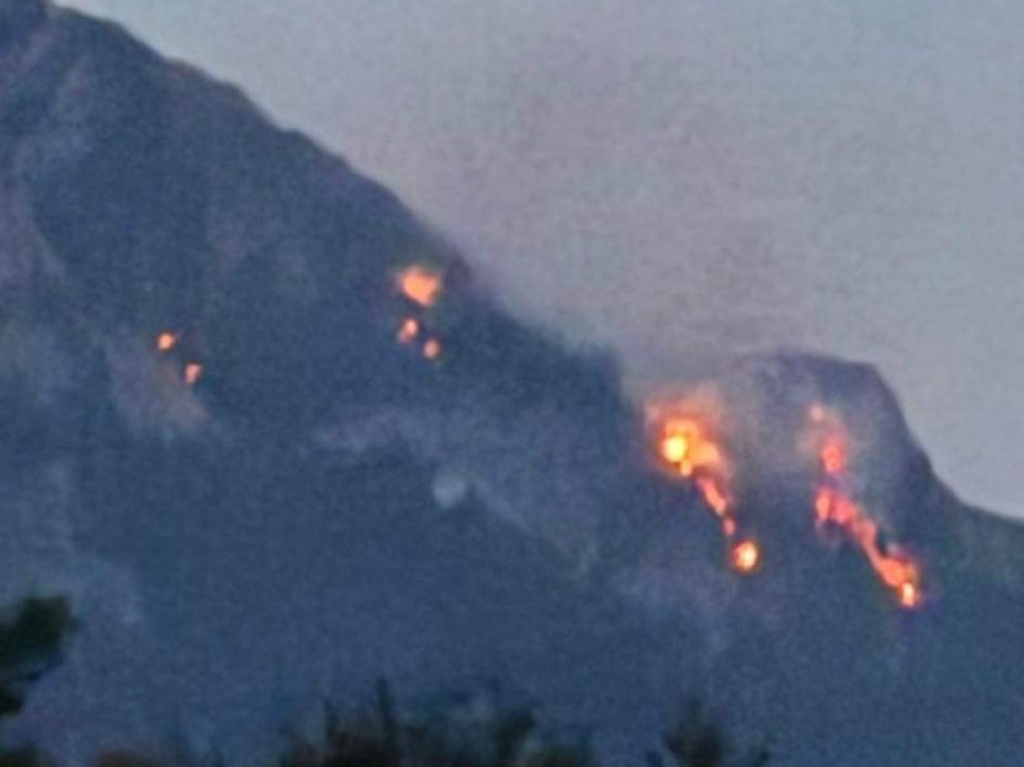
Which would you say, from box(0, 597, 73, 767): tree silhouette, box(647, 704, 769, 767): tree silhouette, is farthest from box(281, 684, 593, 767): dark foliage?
box(0, 597, 73, 767): tree silhouette

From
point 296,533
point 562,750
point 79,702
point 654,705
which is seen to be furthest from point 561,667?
point 562,750

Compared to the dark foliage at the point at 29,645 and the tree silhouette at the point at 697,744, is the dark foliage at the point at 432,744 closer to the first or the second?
the tree silhouette at the point at 697,744

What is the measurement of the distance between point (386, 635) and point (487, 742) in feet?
217

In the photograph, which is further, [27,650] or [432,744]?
[432,744]

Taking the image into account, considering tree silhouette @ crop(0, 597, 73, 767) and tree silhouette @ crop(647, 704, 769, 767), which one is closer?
tree silhouette @ crop(0, 597, 73, 767)

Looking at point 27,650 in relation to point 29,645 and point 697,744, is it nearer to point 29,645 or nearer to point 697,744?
point 29,645

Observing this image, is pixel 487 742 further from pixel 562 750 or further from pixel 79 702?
pixel 79 702

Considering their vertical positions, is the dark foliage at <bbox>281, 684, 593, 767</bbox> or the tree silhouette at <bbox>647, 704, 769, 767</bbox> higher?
the dark foliage at <bbox>281, 684, 593, 767</bbox>

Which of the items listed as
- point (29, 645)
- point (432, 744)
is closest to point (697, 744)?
point (432, 744)

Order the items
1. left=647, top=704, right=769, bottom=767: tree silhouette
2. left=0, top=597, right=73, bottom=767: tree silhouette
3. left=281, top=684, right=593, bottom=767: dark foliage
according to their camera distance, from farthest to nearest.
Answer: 1. left=647, top=704, right=769, bottom=767: tree silhouette
2. left=0, top=597, right=73, bottom=767: tree silhouette
3. left=281, top=684, right=593, bottom=767: dark foliage

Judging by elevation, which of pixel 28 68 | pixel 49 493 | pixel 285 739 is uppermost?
pixel 285 739

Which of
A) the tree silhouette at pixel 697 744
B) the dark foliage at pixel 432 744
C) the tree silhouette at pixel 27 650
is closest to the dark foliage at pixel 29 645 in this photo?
the tree silhouette at pixel 27 650

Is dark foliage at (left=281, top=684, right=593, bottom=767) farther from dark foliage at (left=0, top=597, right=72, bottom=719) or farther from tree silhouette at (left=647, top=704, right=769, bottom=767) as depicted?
dark foliage at (left=0, top=597, right=72, bottom=719)

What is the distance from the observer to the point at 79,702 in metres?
71.2
